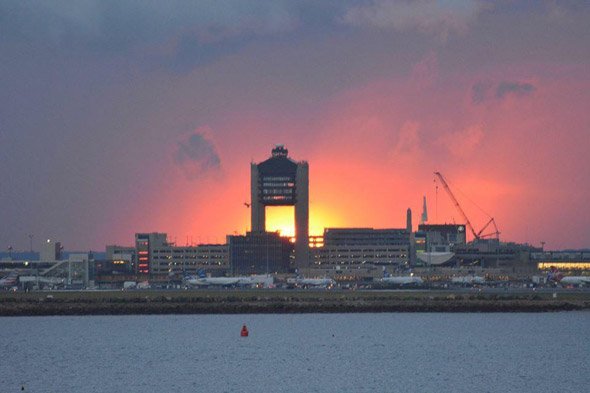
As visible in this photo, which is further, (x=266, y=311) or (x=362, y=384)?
(x=266, y=311)

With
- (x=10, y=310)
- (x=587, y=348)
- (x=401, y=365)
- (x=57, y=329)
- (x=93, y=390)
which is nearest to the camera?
(x=93, y=390)

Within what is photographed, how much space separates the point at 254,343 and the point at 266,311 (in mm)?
58411

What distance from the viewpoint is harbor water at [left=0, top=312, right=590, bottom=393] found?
96.5 meters

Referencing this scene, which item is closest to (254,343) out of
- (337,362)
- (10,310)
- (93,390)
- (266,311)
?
(337,362)

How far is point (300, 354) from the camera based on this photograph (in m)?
121

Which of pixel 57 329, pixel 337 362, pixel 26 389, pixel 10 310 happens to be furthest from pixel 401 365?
pixel 10 310

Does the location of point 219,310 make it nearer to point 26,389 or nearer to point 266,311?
point 266,311

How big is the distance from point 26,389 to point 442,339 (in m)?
60.7

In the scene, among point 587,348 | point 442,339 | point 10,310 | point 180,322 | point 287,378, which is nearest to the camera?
point 287,378

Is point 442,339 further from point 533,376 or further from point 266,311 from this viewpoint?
point 266,311

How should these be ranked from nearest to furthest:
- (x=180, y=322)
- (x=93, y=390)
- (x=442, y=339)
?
(x=93, y=390) → (x=442, y=339) → (x=180, y=322)

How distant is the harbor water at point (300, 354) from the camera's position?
9650cm

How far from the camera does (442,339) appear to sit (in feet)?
459

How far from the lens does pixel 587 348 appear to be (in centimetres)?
12712
